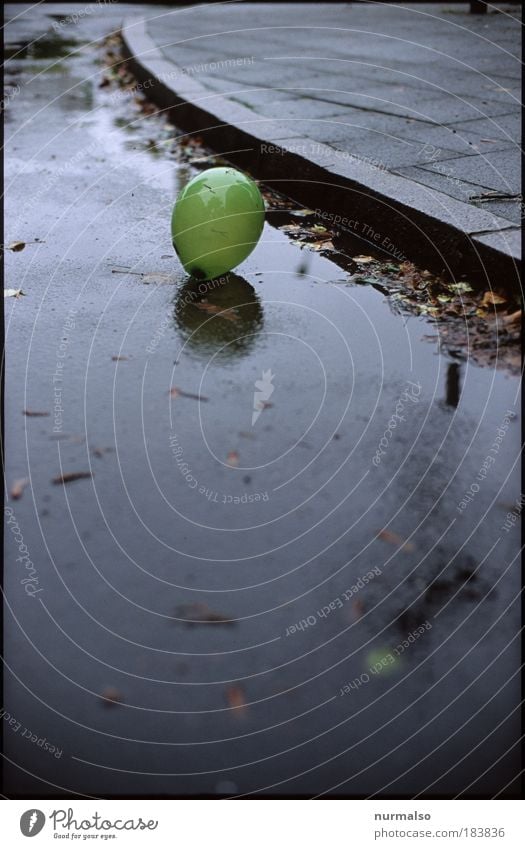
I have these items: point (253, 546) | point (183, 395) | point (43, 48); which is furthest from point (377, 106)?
point (43, 48)

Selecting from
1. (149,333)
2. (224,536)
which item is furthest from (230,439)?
(149,333)

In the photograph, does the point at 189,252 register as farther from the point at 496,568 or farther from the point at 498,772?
the point at 498,772

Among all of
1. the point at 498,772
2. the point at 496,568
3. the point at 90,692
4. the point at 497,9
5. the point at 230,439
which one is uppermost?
the point at 497,9

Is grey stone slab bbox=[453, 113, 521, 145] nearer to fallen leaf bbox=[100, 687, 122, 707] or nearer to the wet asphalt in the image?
the wet asphalt

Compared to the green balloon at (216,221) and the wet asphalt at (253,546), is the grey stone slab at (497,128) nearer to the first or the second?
the wet asphalt at (253,546)

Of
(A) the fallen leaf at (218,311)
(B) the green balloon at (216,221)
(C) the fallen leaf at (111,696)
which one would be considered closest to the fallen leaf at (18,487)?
(C) the fallen leaf at (111,696)

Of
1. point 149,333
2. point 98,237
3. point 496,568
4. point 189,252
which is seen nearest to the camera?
point 496,568

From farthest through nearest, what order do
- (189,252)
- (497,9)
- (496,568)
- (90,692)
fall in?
(497,9) → (189,252) → (496,568) → (90,692)

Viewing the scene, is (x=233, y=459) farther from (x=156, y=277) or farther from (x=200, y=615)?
(x=156, y=277)
